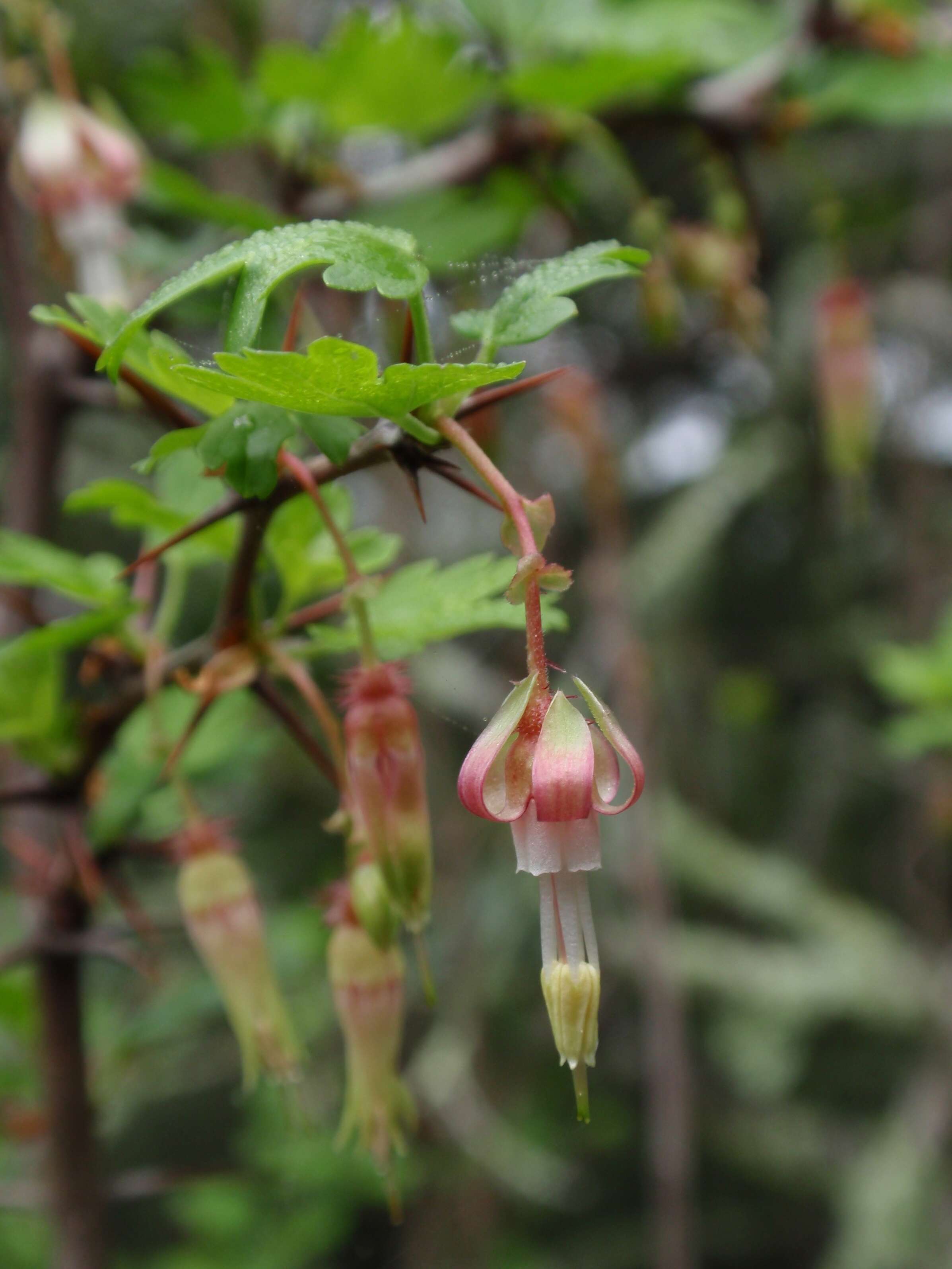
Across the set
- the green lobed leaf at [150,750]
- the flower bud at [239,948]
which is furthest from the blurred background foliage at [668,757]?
the flower bud at [239,948]

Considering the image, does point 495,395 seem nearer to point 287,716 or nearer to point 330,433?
point 330,433

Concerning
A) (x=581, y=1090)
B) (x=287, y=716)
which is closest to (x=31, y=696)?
(x=287, y=716)

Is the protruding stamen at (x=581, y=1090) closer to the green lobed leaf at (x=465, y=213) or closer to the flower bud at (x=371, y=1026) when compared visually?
the flower bud at (x=371, y=1026)

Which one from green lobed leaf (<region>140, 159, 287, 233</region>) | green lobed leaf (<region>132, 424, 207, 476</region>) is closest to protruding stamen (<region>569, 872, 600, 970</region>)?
green lobed leaf (<region>132, 424, 207, 476</region>)

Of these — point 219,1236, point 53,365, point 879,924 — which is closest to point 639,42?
point 53,365

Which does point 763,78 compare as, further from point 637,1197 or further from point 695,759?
point 637,1197

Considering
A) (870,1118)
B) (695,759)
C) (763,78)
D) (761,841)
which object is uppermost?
(763,78)

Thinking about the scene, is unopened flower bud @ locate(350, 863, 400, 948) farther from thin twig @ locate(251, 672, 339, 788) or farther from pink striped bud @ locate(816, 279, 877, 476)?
pink striped bud @ locate(816, 279, 877, 476)
